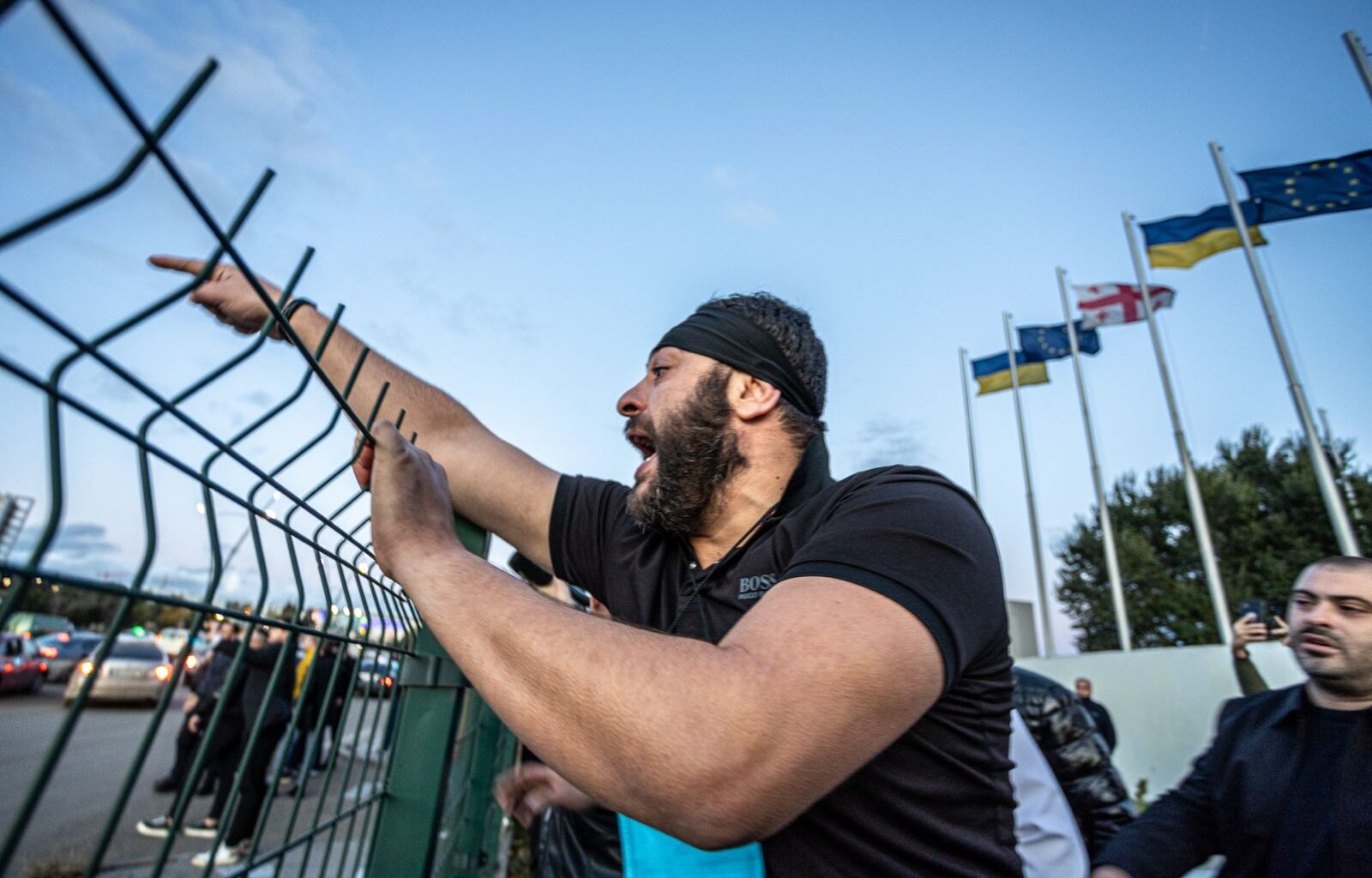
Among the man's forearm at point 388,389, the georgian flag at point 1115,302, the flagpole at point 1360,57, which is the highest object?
the georgian flag at point 1115,302

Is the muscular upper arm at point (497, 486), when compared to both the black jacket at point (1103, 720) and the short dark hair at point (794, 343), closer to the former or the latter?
the short dark hair at point (794, 343)

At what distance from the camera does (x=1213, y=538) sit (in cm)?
2658

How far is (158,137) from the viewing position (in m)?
0.63

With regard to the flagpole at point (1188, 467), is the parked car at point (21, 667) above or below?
below

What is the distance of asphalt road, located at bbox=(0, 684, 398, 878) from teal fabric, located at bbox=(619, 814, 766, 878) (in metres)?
0.67

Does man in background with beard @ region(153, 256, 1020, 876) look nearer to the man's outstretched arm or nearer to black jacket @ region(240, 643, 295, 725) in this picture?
the man's outstretched arm

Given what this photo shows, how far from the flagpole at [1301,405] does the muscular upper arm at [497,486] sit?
11492 millimetres

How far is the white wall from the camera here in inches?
456

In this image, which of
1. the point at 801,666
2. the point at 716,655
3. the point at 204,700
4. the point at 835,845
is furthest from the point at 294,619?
the point at 204,700

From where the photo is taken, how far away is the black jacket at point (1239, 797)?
2.20m

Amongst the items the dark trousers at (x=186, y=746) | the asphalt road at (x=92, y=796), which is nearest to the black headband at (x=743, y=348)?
the asphalt road at (x=92, y=796)

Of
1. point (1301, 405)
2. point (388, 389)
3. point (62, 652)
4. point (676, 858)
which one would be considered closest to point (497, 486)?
point (388, 389)

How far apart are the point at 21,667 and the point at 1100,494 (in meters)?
23.4

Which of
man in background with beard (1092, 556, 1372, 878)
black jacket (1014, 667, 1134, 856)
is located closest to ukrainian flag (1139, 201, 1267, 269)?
black jacket (1014, 667, 1134, 856)
